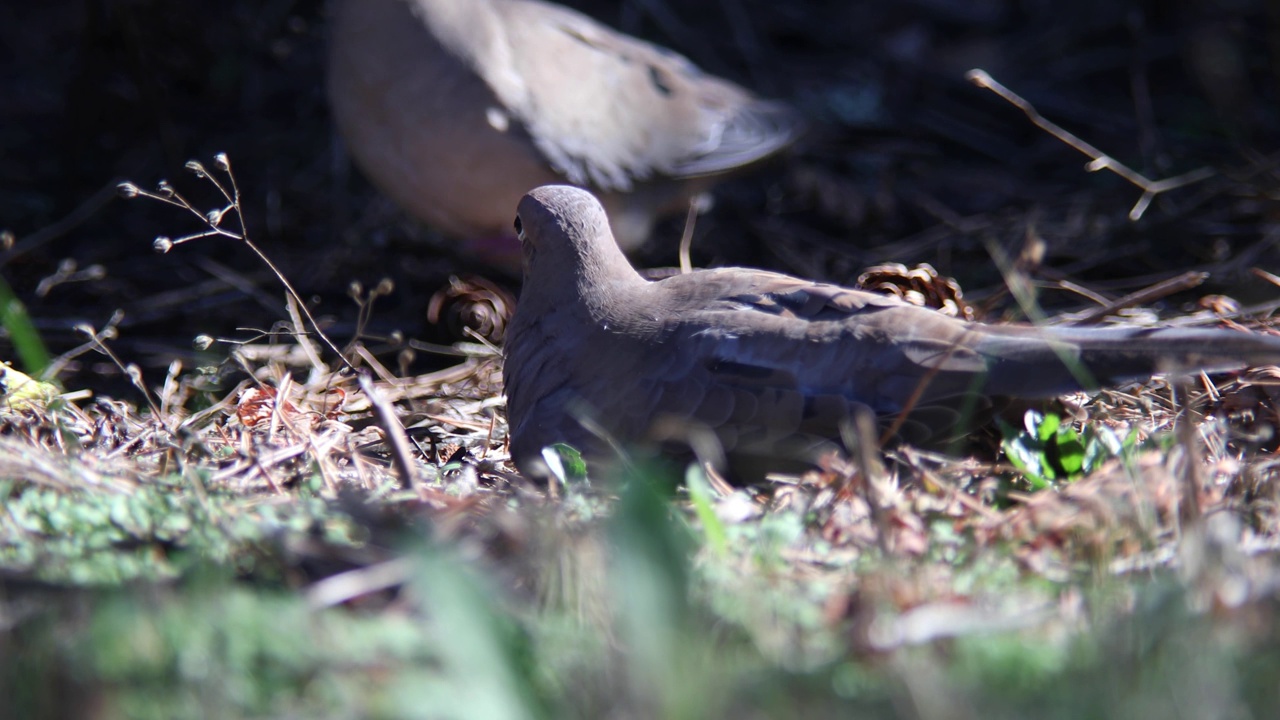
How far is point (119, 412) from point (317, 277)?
1905 millimetres

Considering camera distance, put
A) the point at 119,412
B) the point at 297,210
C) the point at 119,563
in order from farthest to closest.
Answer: the point at 297,210, the point at 119,412, the point at 119,563

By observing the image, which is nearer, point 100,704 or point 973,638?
point 100,704

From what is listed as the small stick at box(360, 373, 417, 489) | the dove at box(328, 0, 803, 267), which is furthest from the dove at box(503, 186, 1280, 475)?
the dove at box(328, 0, 803, 267)

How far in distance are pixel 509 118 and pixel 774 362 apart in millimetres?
2098

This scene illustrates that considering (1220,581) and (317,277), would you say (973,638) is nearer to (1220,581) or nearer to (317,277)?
(1220,581)

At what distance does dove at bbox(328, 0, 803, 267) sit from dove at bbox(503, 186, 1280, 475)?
1525mm

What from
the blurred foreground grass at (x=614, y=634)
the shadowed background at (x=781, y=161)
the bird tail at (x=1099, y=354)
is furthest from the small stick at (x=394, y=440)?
the shadowed background at (x=781, y=161)

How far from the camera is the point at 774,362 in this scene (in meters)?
2.52

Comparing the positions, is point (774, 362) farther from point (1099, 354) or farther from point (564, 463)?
point (1099, 354)

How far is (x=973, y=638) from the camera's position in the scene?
151cm

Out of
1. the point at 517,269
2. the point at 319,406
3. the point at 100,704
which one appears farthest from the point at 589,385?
the point at 517,269

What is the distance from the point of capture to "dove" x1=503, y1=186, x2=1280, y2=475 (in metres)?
2.31

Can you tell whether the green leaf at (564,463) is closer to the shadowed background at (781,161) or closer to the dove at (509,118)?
the shadowed background at (781,161)

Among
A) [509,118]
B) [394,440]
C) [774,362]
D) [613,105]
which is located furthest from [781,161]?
[394,440]
